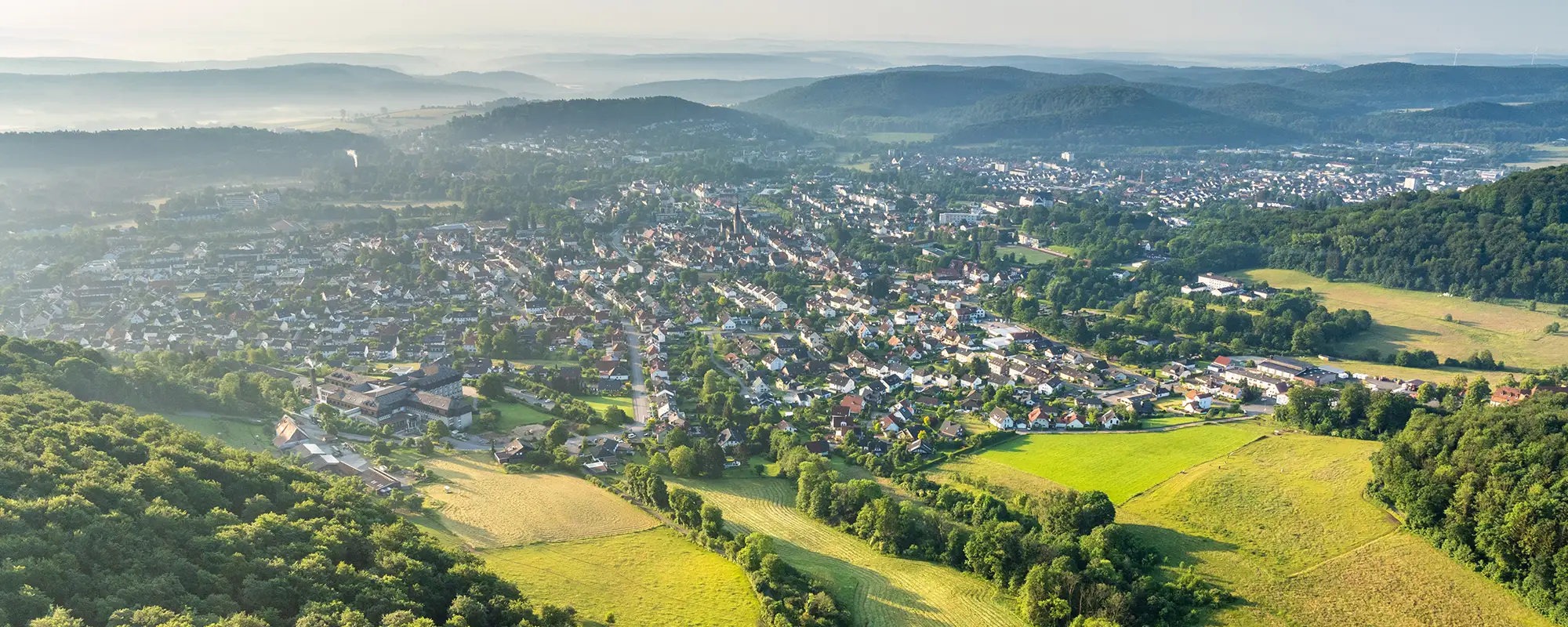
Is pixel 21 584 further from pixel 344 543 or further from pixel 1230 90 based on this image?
pixel 1230 90

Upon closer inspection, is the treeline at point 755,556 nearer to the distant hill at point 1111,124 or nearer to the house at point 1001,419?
the house at point 1001,419

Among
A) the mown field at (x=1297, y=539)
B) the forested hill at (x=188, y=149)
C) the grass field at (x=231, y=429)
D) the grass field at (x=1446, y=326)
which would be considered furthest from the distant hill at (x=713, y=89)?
the mown field at (x=1297, y=539)

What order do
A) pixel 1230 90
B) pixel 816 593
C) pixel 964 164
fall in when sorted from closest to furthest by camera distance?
pixel 816 593
pixel 964 164
pixel 1230 90

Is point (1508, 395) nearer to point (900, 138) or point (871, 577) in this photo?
point (871, 577)

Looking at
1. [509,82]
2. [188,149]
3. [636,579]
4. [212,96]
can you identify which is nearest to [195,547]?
[636,579]

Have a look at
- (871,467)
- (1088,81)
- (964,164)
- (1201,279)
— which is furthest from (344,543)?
(1088,81)

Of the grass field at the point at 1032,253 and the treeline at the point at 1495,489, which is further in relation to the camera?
the grass field at the point at 1032,253
